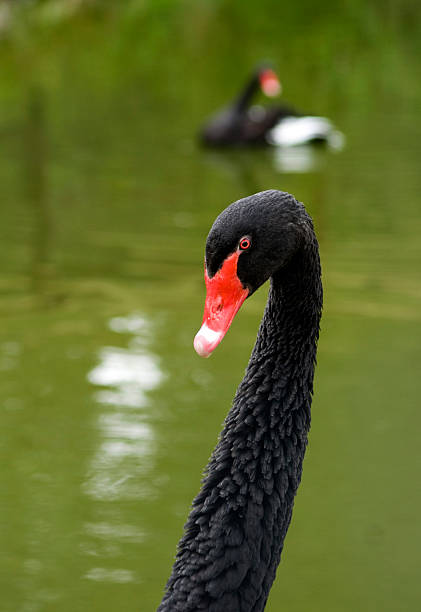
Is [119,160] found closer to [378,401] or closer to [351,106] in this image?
[351,106]

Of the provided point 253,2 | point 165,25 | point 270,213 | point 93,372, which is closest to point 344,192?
point 93,372

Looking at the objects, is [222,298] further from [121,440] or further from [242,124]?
[242,124]

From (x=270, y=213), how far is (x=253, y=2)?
1585cm

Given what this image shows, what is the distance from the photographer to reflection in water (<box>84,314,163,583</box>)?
2992 mm

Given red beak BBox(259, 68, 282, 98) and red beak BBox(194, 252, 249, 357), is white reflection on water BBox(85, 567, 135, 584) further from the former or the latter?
red beak BBox(259, 68, 282, 98)

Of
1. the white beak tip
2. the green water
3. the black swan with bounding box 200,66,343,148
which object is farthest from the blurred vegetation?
the white beak tip

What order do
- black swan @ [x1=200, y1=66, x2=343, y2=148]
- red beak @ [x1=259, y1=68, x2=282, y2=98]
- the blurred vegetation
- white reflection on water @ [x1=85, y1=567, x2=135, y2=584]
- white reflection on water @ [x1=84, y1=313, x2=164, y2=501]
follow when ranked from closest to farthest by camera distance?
white reflection on water @ [x1=85, y1=567, x2=135, y2=584]
white reflection on water @ [x1=84, y1=313, x2=164, y2=501]
black swan @ [x1=200, y1=66, x2=343, y2=148]
red beak @ [x1=259, y1=68, x2=282, y2=98]
the blurred vegetation

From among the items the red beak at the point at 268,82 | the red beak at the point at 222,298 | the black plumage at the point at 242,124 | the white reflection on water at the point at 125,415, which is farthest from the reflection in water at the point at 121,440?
the red beak at the point at 268,82

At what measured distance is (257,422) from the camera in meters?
1.92

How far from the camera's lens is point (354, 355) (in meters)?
4.18

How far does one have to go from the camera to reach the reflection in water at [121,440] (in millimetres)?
2992

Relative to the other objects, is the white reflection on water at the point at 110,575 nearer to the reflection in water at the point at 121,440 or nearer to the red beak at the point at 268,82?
the reflection in water at the point at 121,440

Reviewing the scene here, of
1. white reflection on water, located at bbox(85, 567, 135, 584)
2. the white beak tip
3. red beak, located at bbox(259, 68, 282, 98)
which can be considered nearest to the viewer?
the white beak tip

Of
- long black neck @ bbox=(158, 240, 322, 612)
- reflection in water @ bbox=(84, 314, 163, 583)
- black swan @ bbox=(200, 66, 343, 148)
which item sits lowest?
long black neck @ bbox=(158, 240, 322, 612)
